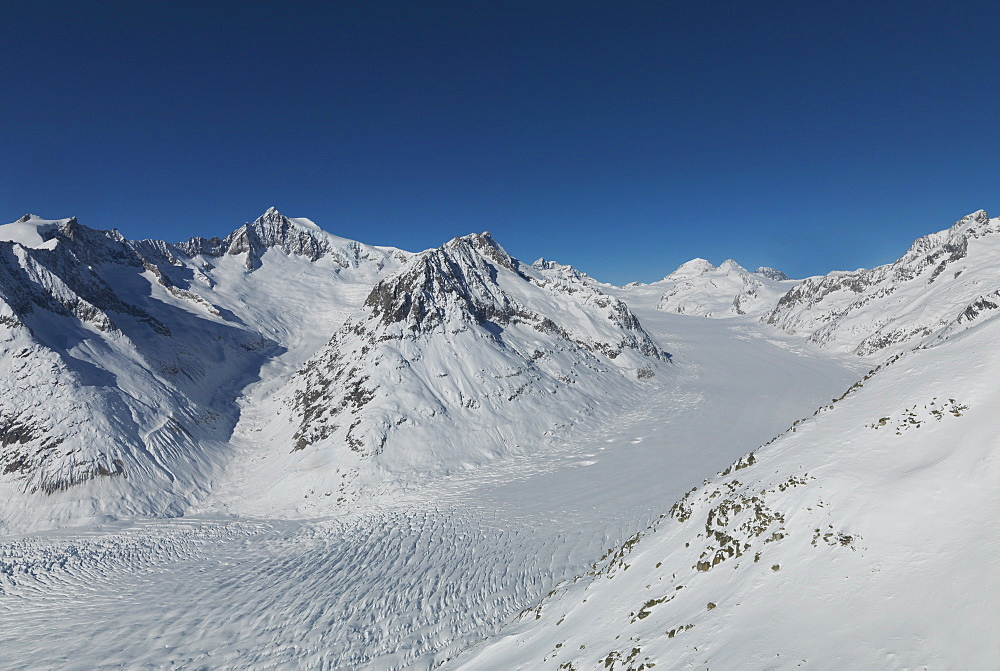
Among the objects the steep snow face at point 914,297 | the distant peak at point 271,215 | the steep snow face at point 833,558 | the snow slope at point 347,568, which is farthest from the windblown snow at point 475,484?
the distant peak at point 271,215

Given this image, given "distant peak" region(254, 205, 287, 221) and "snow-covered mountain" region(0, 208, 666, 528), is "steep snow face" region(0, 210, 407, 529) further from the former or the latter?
"distant peak" region(254, 205, 287, 221)

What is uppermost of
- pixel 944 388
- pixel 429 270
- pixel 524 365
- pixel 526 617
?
pixel 429 270

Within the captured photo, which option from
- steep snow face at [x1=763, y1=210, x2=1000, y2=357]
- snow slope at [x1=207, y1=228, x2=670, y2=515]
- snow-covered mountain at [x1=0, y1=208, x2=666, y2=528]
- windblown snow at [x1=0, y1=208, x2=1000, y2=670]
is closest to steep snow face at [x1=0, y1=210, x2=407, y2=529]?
snow-covered mountain at [x1=0, y1=208, x2=666, y2=528]

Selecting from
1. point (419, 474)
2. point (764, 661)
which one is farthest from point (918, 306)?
point (764, 661)

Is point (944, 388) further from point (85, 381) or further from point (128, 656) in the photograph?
point (85, 381)

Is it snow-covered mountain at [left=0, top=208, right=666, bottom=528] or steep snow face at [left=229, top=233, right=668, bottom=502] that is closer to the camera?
snow-covered mountain at [left=0, top=208, right=666, bottom=528]

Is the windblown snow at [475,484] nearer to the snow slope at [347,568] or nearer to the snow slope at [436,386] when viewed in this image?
the snow slope at [347,568]
